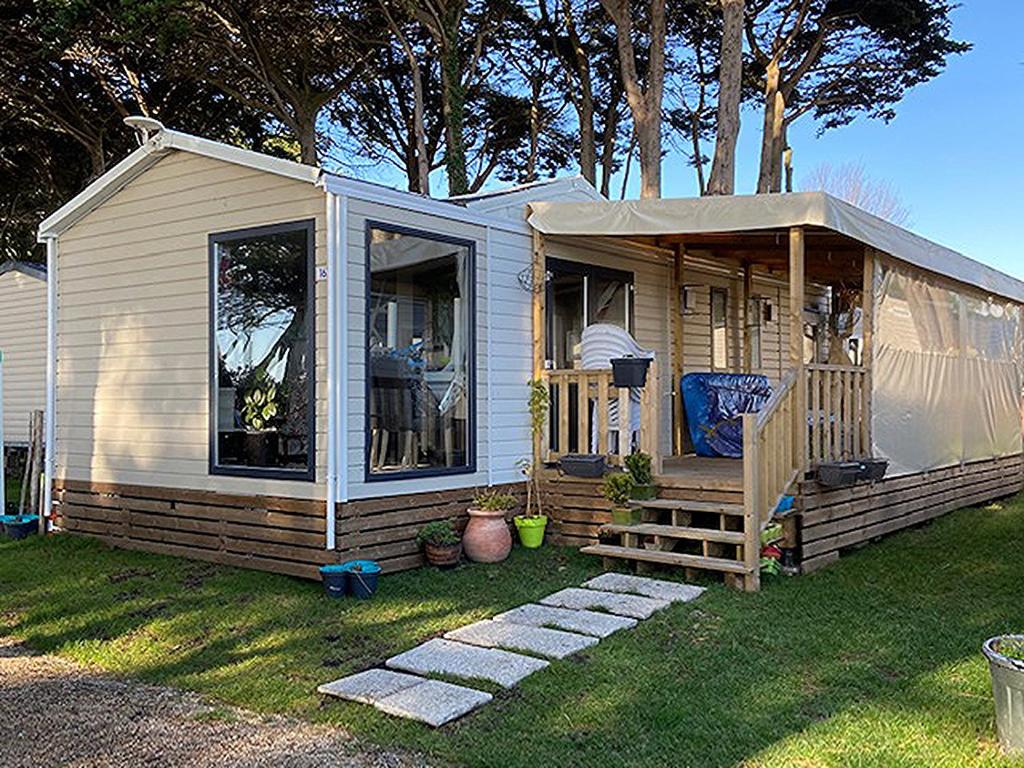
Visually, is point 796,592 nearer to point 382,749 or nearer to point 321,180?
point 382,749

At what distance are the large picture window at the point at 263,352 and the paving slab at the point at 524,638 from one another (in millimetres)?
1672

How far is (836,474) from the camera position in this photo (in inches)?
248

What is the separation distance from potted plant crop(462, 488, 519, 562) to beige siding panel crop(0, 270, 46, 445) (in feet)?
27.7

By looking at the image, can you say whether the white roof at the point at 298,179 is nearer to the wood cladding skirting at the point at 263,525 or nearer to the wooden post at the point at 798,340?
the wood cladding skirting at the point at 263,525

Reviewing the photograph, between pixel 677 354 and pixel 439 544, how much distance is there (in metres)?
3.77

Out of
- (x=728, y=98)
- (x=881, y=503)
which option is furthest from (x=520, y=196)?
(x=728, y=98)

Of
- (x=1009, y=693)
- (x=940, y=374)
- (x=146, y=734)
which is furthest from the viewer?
(x=940, y=374)

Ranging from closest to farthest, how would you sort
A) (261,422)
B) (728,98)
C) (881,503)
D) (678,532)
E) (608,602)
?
(608,602) < (678,532) < (261,422) < (881,503) < (728,98)

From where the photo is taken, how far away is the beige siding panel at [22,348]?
40.5 feet

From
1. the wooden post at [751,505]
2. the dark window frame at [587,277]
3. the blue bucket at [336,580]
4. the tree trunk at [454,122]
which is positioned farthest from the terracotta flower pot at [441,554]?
the tree trunk at [454,122]

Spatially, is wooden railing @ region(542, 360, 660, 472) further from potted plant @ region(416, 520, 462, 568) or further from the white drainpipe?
the white drainpipe

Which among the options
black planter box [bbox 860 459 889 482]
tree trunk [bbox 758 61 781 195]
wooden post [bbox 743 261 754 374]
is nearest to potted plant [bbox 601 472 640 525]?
black planter box [bbox 860 459 889 482]

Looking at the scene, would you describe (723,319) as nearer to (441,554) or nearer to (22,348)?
(441,554)

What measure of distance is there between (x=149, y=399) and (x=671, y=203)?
13.6ft
